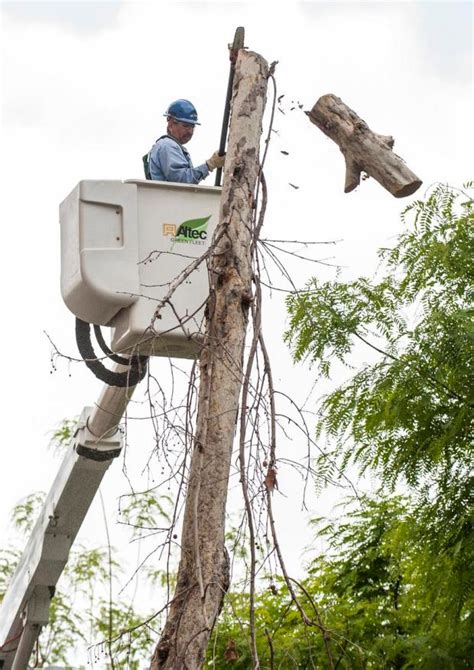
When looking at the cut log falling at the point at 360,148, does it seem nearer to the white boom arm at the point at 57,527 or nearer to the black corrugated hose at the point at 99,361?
the black corrugated hose at the point at 99,361

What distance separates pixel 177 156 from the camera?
7.91m

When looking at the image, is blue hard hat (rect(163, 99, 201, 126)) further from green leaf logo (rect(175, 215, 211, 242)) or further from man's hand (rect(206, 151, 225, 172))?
green leaf logo (rect(175, 215, 211, 242))

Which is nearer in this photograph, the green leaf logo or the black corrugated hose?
the green leaf logo

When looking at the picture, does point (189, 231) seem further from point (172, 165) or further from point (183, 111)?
point (183, 111)

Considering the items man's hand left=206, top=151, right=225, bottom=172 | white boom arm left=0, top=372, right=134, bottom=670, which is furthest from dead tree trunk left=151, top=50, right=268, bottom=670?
white boom arm left=0, top=372, right=134, bottom=670

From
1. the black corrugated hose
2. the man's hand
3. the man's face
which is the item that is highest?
the man's face

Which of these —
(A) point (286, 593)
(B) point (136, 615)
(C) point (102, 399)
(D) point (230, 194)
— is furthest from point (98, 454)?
(B) point (136, 615)

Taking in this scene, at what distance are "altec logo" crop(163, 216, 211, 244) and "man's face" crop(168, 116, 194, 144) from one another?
49.2 inches

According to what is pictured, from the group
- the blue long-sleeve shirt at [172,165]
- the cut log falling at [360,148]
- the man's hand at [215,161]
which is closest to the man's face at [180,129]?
the blue long-sleeve shirt at [172,165]

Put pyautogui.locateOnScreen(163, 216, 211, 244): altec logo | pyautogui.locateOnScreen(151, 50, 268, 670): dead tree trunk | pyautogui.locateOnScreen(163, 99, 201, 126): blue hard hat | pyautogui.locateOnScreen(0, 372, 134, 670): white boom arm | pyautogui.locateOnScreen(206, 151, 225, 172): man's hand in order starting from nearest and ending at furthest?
pyautogui.locateOnScreen(151, 50, 268, 670): dead tree trunk < pyautogui.locateOnScreen(163, 216, 211, 244): altec logo < pyautogui.locateOnScreen(206, 151, 225, 172): man's hand < pyautogui.locateOnScreen(163, 99, 201, 126): blue hard hat < pyautogui.locateOnScreen(0, 372, 134, 670): white boom arm

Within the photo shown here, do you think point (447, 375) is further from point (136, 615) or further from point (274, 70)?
point (136, 615)

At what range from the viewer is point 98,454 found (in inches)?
366

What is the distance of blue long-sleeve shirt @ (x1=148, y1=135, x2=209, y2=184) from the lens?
25.6ft

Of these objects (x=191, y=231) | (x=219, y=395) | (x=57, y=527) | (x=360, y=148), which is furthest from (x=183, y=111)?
(x=57, y=527)
